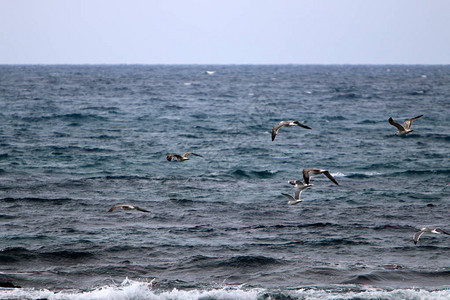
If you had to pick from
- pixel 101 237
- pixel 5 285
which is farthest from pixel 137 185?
pixel 5 285

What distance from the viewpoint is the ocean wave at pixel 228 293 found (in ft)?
53.2

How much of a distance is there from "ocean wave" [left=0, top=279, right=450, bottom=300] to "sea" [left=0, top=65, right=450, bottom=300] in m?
0.06

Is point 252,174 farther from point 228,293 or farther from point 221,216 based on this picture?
point 228,293

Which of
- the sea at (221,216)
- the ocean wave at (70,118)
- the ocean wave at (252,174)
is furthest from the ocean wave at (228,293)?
the ocean wave at (70,118)

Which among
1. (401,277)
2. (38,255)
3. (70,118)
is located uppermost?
(70,118)

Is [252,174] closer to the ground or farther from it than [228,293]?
farther from it

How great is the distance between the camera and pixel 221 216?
80.5 ft

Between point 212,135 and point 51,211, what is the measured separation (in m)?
26.7

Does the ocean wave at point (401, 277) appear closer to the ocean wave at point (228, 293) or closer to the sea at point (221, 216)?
the sea at point (221, 216)

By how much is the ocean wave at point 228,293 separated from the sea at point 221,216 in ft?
0.18

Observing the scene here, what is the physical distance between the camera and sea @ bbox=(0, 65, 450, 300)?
57.4 ft

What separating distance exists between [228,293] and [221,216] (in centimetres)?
808

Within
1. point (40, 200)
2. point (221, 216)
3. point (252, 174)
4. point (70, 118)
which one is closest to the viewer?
point (221, 216)

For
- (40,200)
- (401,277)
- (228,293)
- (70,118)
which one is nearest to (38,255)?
(40,200)
